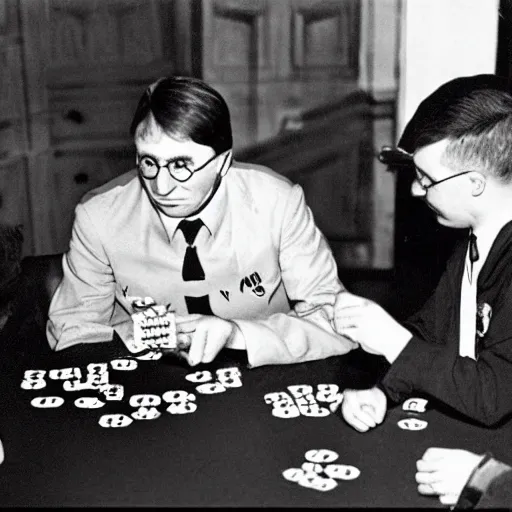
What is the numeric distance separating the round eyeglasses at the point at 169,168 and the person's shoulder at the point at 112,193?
0.30 m

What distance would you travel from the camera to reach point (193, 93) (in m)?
2.24

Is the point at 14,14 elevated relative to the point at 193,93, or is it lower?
elevated

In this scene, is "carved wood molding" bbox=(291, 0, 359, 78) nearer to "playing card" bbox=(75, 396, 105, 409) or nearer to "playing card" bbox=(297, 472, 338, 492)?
"playing card" bbox=(75, 396, 105, 409)

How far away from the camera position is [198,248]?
8.38 feet

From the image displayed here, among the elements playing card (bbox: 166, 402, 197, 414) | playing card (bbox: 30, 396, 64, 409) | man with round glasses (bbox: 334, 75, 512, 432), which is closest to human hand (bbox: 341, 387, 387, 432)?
man with round glasses (bbox: 334, 75, 512, 432)

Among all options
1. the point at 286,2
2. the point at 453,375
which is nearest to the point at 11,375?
the point at 453,375

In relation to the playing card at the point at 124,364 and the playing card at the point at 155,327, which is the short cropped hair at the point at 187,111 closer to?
the playing card at the point at 155,327

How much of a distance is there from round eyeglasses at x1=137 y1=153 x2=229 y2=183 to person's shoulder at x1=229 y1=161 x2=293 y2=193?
364 millimetres

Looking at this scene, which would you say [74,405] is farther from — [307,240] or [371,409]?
[307,240]

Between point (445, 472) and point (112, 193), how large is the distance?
1.43 m

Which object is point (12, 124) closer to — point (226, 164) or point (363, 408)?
point (226, 164)

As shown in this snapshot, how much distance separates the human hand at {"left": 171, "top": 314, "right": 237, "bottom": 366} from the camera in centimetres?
213

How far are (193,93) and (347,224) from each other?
2991 mm

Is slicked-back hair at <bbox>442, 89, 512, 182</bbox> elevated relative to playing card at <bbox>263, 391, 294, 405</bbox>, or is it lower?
elevated
